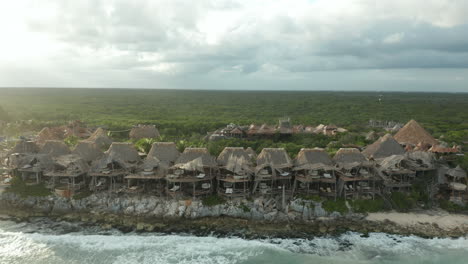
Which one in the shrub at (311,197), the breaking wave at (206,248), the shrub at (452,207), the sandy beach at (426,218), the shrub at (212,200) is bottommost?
the breaking wave at (206,248)

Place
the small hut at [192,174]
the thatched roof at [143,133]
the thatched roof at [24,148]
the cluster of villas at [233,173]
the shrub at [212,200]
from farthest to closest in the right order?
the thatched roof at [143,133]
the thatched roof at [24,148]
the cluster of villas at [233,173]
the small hut at [192,174]
the shrub at [212,200]

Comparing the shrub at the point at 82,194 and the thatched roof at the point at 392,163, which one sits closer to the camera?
the shrub at the point at 82,194

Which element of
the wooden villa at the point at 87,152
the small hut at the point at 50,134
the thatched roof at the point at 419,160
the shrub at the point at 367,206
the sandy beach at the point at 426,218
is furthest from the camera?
the small hut at the point at 50,134

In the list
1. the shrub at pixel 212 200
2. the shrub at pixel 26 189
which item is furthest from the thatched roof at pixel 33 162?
the shrub at pixel 212 200

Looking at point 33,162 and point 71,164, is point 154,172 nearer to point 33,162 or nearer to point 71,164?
point 71,164

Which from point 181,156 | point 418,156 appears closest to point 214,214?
point 181,156

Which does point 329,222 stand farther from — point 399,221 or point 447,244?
point 447,244

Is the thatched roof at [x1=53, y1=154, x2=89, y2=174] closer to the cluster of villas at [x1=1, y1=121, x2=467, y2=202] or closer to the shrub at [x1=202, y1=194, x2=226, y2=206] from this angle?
the cluster of villas at [x1=1, y1=121, x2=467, y2=202]

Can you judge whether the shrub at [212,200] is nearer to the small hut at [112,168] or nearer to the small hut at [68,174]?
the small hut at [112,168]
